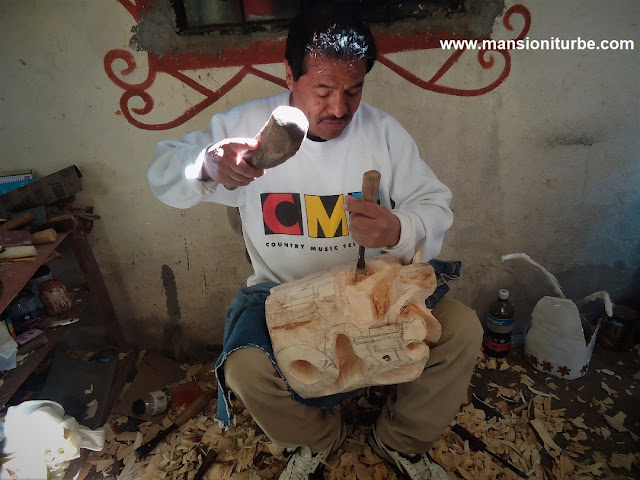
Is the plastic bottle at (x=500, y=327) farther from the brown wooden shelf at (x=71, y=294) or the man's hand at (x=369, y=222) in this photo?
the brown wooden shelf at (x=71, y=294)

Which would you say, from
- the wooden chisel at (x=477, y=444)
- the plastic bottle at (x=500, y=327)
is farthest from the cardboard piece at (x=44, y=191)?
the plastic bottle at (x=500, y=327)

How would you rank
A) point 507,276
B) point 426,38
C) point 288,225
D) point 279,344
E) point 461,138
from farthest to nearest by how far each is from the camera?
point 507,276, point 461,138, point 426,38, point 288,225, point 279,344

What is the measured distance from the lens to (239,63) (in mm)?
2184

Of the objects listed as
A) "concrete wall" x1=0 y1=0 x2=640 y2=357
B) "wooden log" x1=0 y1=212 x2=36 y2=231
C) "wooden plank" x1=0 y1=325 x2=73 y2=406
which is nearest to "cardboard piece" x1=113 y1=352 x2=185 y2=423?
"concrete wall" x1=0 y1=0 x2=640 y2=357

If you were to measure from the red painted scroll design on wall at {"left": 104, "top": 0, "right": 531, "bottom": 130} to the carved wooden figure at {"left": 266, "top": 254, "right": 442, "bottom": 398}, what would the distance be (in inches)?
46.3

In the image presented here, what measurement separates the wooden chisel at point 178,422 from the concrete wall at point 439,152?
0.51 m

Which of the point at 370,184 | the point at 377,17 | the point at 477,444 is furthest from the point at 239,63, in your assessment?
the point at 477,444

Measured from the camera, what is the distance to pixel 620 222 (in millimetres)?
2654

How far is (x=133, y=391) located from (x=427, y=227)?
1.99 meters

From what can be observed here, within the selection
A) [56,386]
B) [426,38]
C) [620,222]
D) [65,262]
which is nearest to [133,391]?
[56,386]

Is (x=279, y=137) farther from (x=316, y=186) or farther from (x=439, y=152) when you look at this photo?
(x=439, y=152)

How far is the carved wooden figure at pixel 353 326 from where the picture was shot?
1.50 metres

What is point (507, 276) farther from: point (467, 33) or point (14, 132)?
point (14, 132)

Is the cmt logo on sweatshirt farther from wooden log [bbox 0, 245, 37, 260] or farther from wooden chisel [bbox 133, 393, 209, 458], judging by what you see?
wooden chisel [bbox 133, 393, 209, 458]
